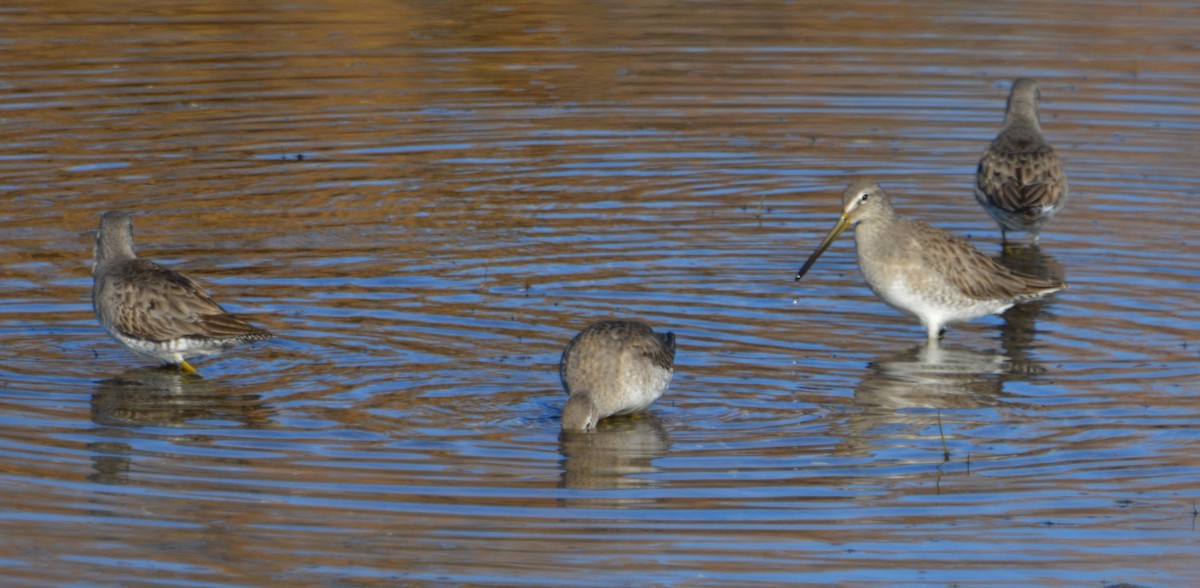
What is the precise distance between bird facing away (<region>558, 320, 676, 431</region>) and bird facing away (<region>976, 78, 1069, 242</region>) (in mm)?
4831

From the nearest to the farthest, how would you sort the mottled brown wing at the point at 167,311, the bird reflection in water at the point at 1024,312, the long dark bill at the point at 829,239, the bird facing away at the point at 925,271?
the mottled brown wing at the point at 167,311 < the bird reflection in water at the point at 1024,312 < the bird facing away at the point at 925,271 < the long dark bill at the point at 829,239

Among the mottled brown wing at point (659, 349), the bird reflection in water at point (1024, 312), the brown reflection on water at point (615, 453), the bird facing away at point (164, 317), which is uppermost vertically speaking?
the bird facing away at point (164, 317)

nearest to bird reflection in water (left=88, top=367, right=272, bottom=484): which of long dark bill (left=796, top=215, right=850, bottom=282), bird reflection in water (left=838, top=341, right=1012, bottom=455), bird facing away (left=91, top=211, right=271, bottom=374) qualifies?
bird facing away (left=91, top=211, right=271, bottom=374)

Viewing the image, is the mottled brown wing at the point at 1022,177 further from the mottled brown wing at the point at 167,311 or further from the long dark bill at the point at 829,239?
the mottled brown wing at the point at 167,311

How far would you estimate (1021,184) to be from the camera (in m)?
14.4

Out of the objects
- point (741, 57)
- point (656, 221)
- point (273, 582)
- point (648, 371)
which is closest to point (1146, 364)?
Result: point (648, 371)

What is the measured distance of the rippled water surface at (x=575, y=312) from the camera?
27.8 feet

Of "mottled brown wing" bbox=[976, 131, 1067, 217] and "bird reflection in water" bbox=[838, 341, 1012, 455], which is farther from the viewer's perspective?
"mottled brown wing" bbox=[976, 131, 1067, 217]

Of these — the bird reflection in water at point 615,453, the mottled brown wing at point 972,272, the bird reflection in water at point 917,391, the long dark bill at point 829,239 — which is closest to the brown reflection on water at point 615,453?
the bird reflection in water at point 615,453

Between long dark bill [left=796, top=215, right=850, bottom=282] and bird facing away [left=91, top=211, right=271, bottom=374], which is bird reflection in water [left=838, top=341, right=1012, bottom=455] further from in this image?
bird facing away [left=91, top=211, right=271, bottom=374]

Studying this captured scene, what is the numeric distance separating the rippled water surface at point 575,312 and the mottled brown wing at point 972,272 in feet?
0.92

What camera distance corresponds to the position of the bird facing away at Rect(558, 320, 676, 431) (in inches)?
396

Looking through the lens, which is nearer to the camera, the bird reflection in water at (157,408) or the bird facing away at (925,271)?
the bird reflection in water at (157,408)

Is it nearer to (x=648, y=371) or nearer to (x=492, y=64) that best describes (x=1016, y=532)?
(x=648, y=371)
